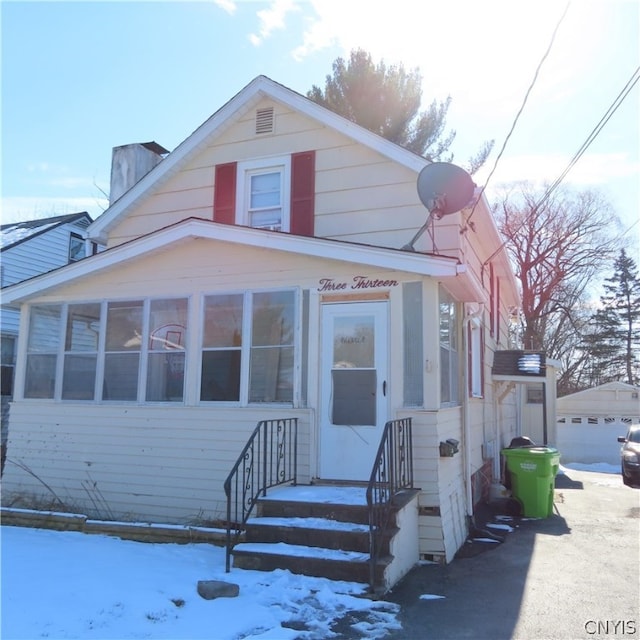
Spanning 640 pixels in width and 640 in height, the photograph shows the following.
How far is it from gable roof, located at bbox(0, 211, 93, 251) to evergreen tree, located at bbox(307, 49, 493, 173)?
904 centimetres

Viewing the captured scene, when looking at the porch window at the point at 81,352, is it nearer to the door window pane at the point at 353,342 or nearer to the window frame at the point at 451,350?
the door window pane at the point at 353,342

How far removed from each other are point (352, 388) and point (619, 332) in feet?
122

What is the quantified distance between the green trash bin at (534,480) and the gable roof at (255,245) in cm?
310

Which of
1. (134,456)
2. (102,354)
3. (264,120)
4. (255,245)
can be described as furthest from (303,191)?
(134,456)

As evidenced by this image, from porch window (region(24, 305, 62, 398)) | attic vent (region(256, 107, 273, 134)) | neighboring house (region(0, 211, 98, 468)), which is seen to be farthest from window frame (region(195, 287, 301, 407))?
neighboring house (region(0, 211, 98, 468))

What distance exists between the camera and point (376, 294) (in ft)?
22.8

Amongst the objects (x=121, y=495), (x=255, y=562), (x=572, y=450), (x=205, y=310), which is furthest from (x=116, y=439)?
(x=572, y=450)

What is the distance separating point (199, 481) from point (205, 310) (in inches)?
85.0

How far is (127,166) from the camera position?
10.9m

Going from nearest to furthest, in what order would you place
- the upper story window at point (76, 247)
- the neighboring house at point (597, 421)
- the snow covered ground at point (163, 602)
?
1. the snow covered ground at point (163, 602)
2. the upper story window at point (76, 247)
3. the neighboring house at point (597, 421)

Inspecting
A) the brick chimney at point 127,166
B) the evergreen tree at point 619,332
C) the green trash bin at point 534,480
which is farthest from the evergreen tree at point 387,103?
the evergreen tree at point 619,332

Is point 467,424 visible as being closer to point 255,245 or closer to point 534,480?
point 534,480

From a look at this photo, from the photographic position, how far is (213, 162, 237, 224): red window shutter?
896 cm

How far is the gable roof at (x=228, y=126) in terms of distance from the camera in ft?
26.8
